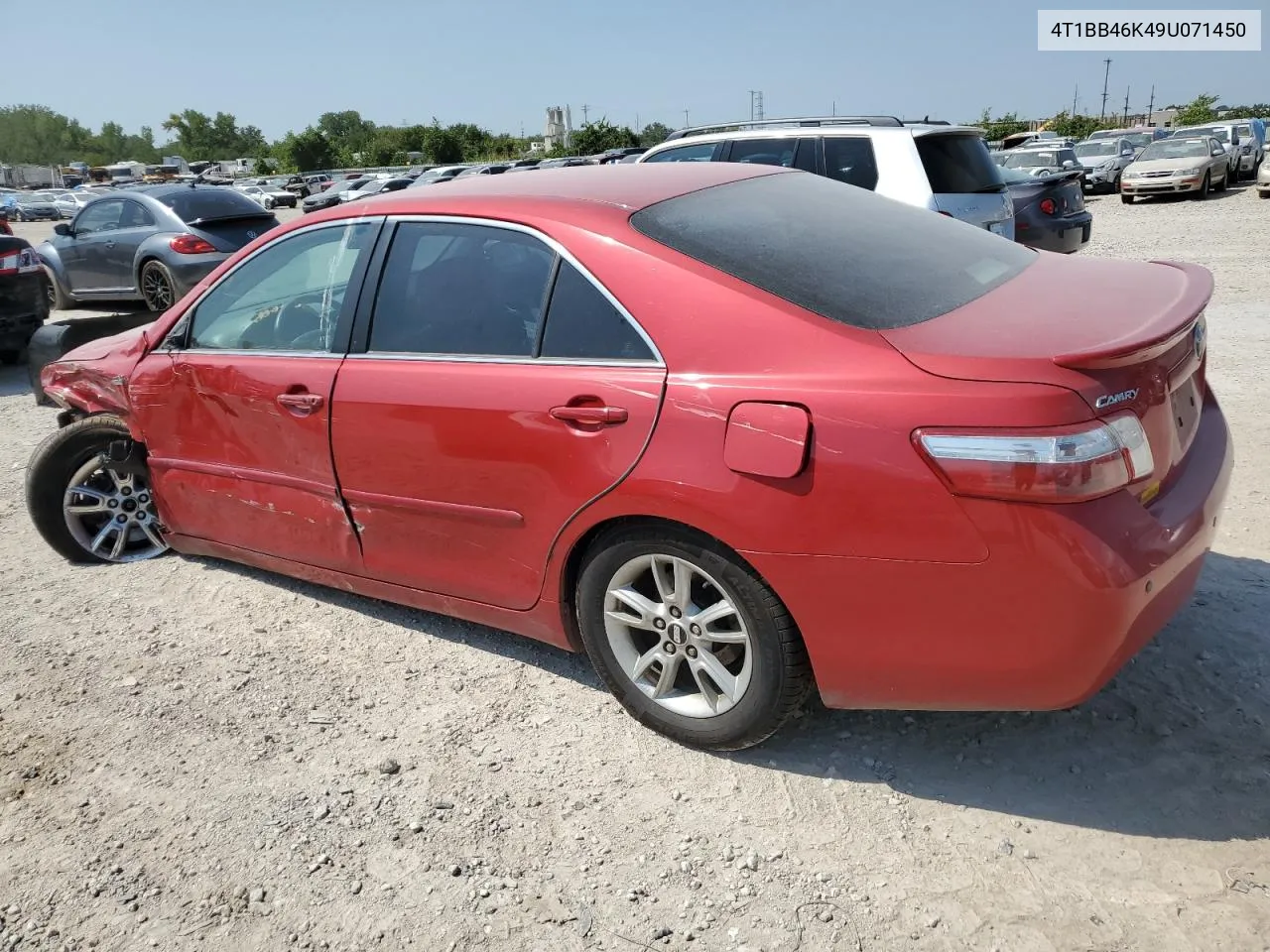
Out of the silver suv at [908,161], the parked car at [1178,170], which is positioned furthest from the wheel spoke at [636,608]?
the parked car at [1178,170]

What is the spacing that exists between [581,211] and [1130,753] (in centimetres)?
221

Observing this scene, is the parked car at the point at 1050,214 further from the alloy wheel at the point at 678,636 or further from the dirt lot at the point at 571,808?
the alloy wheel at the point at 678,636

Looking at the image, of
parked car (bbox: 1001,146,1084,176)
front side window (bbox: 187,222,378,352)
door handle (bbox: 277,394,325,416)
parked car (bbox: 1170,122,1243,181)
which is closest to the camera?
door handle (bbox: 277,394,325,416)

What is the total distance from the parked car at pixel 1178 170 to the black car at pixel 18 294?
2130 centimetres

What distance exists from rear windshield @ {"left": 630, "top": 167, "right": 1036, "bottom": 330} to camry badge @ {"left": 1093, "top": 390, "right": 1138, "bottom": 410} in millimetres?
518

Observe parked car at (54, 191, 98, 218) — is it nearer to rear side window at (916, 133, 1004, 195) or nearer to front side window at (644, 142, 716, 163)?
front side window at (644, 142, 716, 163)

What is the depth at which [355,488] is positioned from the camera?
3434mm

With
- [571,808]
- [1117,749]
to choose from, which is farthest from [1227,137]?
[571,808]

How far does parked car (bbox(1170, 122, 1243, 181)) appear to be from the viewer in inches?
939

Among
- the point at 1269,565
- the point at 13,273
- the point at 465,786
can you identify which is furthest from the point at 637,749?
the point at 13,273

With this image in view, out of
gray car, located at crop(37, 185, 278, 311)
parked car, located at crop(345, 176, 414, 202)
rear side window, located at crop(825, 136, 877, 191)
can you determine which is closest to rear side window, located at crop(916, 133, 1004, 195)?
rear side window, located at crop(825, 136, 877, 191)

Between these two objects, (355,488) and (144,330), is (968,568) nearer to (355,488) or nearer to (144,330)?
(355,488)

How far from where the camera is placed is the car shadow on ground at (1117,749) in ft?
8.45

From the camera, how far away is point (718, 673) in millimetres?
2803
